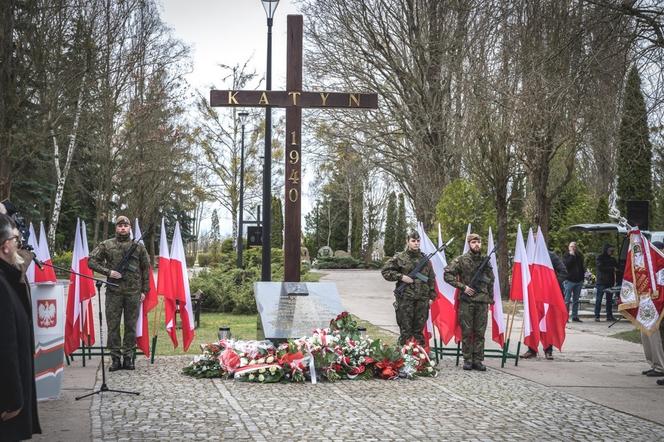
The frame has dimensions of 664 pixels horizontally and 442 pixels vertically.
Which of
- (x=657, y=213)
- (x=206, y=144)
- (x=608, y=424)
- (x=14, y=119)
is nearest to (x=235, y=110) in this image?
(x=206, y=144)

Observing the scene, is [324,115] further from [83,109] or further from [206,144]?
[206,144]

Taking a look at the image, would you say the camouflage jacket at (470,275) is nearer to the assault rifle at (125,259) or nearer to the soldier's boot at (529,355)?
the soldier's boot at (529,355)

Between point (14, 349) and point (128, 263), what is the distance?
23.1 feet

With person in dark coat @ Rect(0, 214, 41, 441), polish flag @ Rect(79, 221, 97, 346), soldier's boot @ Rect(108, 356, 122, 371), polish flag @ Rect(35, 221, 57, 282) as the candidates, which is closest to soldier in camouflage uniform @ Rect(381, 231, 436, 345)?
soldier's boot @ Rect(108, 356, 122, 371)

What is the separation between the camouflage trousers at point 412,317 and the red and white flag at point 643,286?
9.09 ft

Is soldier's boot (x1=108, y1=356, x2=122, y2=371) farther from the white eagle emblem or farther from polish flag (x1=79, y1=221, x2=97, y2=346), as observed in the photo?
the white eagle emblem

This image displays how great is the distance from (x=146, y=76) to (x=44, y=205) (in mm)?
10521

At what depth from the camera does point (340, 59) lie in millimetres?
31109

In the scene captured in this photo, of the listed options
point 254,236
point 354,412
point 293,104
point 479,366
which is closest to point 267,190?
point 293,104

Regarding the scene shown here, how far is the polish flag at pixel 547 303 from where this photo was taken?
492 inches

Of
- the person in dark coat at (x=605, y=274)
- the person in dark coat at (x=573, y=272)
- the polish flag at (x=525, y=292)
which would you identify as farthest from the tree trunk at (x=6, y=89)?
the polish flag at (x=525, y=292)

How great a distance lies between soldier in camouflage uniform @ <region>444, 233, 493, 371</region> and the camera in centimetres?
1161

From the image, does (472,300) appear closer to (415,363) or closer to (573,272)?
(415,363)

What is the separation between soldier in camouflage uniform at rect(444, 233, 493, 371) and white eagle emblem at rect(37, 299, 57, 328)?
5433 millimetres
